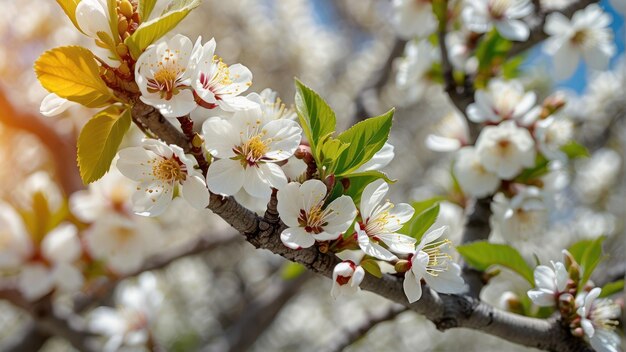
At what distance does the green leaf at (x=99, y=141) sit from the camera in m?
0.54

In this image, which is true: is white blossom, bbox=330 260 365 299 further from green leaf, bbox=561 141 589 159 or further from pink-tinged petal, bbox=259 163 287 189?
green leaf, bbox=561 141 589 159

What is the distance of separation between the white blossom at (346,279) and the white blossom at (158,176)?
138 millimetres

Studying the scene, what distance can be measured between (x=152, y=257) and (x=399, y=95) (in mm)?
1288

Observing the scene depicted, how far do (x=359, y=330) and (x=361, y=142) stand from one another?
0.55m

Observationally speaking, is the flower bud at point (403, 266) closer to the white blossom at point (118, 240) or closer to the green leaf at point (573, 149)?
the green leaf at point (573, 149)

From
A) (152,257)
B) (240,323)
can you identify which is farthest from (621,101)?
(152,257)

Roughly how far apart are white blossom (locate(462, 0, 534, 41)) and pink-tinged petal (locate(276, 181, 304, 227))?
0.59 meters

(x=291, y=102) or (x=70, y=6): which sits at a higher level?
(x=70, y=6)

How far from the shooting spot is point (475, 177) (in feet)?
3.20

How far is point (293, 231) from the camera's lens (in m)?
0.55

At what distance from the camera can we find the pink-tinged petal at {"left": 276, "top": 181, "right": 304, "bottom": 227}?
0.55m

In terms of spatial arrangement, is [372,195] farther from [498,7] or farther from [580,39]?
[580,39]

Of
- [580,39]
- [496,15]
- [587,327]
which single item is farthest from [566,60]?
[587,327]

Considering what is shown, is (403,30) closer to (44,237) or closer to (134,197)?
(134,197)
